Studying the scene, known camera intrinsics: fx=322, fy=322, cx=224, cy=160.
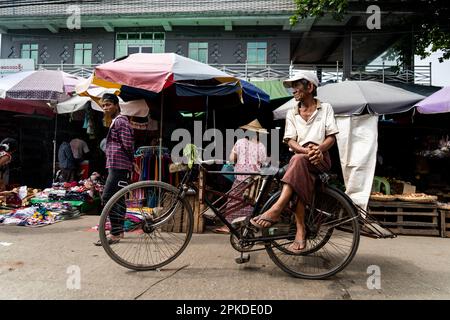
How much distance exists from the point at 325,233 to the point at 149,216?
5.70 ft

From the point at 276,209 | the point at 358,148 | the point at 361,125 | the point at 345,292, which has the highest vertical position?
the point at 361,125

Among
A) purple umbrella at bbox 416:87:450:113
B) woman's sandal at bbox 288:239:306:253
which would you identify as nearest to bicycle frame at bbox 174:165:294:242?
woman's sandal at bbox 288:239:306:253

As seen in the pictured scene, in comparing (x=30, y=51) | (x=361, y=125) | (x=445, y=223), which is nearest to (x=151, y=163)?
(x=361, y=125)

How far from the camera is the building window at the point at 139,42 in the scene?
16000 mm

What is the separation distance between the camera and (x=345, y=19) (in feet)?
47.8

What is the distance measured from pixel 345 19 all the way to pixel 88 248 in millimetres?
14822

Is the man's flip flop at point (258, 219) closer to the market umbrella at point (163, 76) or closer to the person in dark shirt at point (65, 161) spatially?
the market umbrella at point (163, 76)

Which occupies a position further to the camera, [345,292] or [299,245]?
[299,245]

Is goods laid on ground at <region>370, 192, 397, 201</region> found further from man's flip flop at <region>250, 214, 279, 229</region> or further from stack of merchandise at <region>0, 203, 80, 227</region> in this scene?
stack of merchandise at <region>0, 203, 80, 227</region>

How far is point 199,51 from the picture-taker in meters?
15.7

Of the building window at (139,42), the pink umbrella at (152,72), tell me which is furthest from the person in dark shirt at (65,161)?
the building window at (139,42)

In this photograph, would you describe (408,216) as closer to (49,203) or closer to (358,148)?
(358,148)

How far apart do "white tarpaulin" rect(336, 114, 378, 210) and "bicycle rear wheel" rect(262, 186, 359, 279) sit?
2.90 meters

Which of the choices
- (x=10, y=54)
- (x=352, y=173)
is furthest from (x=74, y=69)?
(x=352, y=173)
